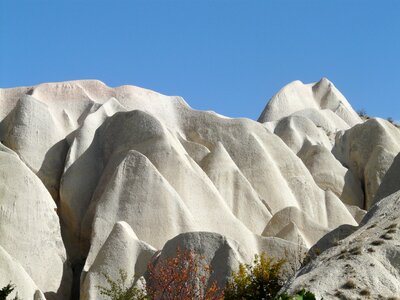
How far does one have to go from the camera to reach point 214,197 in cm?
3048

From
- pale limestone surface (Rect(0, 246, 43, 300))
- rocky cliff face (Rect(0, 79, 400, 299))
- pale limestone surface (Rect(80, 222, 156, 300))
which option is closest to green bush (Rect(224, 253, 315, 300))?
rocky cliff face (Rect(0, 79, 400, 299))

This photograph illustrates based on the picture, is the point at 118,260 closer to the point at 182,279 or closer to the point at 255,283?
the point at 255,283

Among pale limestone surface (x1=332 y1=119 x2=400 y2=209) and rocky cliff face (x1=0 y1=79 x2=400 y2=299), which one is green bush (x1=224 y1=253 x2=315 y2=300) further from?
pale limestone surface (x1=332 y1=119 x2=400 y2=209)

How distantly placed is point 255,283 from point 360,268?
5367mm

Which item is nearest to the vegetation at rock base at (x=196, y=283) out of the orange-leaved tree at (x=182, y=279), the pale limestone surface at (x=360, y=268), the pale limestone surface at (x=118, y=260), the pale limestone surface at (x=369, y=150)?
the orange-leaved tree at (x=182, y=279)

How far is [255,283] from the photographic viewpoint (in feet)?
70.3

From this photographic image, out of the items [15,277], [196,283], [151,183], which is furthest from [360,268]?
[151,183]

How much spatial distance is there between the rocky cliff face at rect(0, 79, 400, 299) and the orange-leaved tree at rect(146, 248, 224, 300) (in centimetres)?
56

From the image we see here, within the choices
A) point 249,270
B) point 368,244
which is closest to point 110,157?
point 249,270

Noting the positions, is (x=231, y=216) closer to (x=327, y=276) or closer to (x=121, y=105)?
(x=121, y=105)

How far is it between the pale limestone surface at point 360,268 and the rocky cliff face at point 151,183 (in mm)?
5848

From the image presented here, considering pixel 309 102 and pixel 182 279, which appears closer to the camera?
pixel 182 279

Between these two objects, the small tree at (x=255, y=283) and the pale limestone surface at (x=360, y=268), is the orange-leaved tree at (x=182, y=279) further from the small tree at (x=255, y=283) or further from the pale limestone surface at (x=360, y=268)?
the pale limestone surface at (x=360, y=268)

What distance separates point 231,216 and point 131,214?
3183 millimetres
